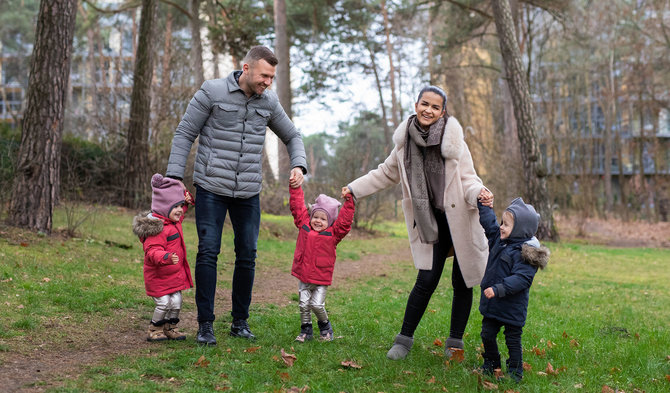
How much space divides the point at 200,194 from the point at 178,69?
443 inches

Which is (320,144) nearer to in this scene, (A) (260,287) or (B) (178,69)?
(B) (178,69)

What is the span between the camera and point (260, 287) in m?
9.01

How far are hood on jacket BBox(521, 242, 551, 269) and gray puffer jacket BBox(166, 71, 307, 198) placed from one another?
7.22 feet

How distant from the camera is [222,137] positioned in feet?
16.8

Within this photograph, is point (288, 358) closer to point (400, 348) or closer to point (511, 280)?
point (400, 348)

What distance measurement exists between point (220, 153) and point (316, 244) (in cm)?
105

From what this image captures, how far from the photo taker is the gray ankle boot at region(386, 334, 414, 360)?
16.0ft

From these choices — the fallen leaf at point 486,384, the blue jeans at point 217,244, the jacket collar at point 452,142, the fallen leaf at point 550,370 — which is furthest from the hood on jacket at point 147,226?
the fallen leaf at point 550,370

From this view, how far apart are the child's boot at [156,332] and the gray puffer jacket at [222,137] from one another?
3.93ft

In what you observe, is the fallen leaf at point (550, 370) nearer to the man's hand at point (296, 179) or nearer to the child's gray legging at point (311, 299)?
the child's gray legging at point (311, 299)

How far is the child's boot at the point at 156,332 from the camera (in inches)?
208

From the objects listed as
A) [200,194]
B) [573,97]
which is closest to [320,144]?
[573,97]

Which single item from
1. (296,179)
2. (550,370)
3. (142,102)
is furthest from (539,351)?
(142,102)

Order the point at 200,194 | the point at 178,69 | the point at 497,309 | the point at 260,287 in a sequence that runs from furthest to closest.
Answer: the point at 178,69 → the point at 260,287 → the point at 200,194 → the point at 497,309
